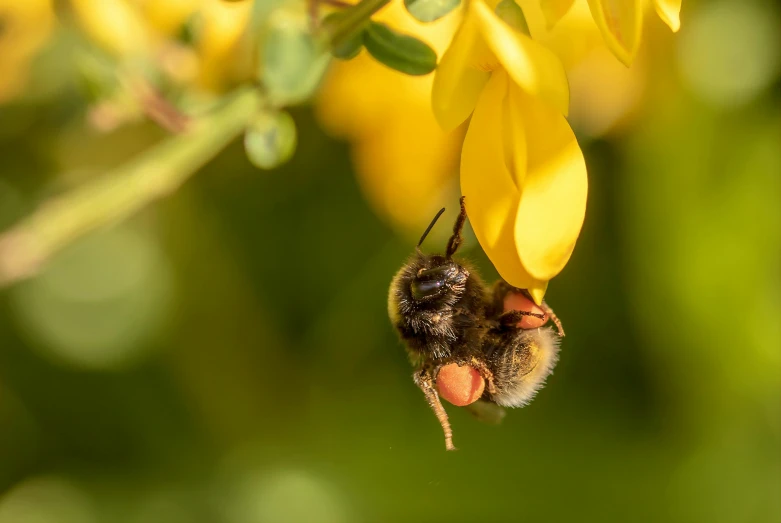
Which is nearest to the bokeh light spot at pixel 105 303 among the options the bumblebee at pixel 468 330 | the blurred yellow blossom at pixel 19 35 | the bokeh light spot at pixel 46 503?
the bokeh light spot at pixel 46 503

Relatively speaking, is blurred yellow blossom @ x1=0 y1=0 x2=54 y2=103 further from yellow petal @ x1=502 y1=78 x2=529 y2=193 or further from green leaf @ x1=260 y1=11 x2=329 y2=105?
yellow petal @ x1=502 y1=78 x2=529 y2=193

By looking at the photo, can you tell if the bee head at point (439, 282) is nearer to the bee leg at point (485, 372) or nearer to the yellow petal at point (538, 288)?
the bee leg at point (485, 372)

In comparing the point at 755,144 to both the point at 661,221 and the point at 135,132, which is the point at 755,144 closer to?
the point at 661,221

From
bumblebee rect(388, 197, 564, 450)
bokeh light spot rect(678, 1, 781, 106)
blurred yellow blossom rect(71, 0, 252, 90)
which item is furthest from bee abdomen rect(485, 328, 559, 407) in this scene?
bokeh light spot rect(678, 1, 781, 106)

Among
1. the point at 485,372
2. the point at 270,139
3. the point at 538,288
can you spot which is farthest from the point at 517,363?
the point at 270,139

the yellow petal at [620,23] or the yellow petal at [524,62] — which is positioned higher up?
the yellow petal at [620,23]
